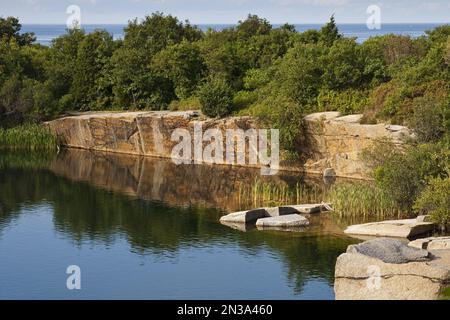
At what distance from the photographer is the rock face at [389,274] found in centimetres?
2659

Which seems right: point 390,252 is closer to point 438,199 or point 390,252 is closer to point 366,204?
point 438,199

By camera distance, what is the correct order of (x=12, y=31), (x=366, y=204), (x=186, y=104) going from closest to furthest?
(x=366, y=204) → (x=186, y=104) → (x=12, y=31)

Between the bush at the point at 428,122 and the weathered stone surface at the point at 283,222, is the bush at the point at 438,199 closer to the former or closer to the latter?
the weathered stone surface at the point at 283,222

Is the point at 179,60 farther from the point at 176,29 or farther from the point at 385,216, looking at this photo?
the point at 385,216

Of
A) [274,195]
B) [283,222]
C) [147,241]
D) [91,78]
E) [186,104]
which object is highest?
[91,78]

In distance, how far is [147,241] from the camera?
36594 mm

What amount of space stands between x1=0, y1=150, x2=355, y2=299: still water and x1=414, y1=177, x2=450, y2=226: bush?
3.65 meters

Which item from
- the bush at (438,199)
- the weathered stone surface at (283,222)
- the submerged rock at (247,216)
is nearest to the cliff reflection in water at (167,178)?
the submerged rock at (247,216)

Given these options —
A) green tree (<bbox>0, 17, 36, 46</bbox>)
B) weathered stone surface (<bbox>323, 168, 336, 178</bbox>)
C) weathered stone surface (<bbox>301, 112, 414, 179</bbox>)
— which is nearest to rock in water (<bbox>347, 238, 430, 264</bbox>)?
weathered stone surface (<bbox>301, 112, 414, 179</bbox>)

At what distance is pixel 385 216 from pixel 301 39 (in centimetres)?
2559

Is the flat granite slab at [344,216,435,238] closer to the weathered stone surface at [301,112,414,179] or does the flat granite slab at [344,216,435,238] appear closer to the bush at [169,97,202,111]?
the weathered stone surface at [301,112,414,179]

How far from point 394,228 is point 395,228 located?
0.13 ft

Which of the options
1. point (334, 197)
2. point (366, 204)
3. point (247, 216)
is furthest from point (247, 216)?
point (366, 204)
